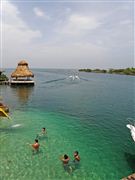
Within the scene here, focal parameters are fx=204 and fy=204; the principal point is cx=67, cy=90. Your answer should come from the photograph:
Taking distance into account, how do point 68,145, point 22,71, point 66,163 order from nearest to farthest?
point 66,163
point 68,145
point 22,71

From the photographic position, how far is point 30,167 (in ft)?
48.9

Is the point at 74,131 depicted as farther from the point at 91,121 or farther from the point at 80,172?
the point at 80,172

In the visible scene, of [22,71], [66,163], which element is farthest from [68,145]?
[22,71]

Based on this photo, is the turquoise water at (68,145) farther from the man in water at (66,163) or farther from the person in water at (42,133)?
the person in water at (42,133)

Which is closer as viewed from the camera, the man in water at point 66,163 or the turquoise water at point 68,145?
the turquoise water at point 68,145

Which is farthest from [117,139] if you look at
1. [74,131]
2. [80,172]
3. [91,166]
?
[80,172]

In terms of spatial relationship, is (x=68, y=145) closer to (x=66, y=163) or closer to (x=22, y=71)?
(x=66, y=163)

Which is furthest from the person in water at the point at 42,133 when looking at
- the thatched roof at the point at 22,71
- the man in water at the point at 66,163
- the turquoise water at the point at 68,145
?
the thatched roof at the point at 22,71

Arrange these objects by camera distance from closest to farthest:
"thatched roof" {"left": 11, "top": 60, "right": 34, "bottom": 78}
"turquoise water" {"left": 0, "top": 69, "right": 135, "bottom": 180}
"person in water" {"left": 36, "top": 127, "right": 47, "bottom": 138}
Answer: "turquoise water" {"left": 0, "top": 69, "right": 135, "bottom": 180} < "person in water" {"left": 36, "top": 127, "right": 47, "bottom": 138} < "thatched roof" {"left": 11, "top": 60, "right": 34, "bottom": 78}

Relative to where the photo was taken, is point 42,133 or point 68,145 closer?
point 68,145

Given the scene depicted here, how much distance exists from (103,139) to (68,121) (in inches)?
275

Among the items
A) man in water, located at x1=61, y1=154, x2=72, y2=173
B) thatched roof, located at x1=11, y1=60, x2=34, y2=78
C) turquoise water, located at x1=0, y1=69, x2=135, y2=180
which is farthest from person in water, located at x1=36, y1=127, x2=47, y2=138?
thatched roof, located at x1=11, y1=60, x2=34, y2=78

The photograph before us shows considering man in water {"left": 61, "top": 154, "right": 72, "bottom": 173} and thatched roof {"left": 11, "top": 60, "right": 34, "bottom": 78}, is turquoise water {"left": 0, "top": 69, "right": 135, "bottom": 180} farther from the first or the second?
thatched roof {"left": 11, "top": 60, "right": 34, "bottom": 78}

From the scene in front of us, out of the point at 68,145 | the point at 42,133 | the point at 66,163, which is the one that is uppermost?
the point at 42,133
